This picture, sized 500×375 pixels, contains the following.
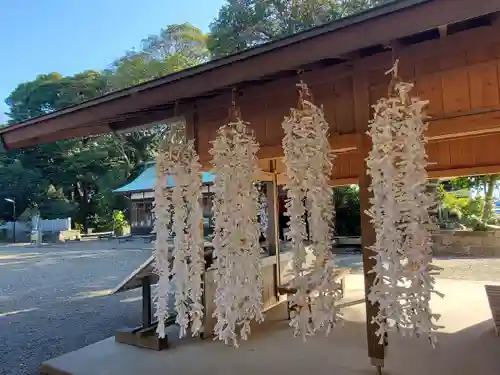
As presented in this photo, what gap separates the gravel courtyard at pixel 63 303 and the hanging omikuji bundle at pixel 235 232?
6.55 feet

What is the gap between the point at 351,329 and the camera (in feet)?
12.0

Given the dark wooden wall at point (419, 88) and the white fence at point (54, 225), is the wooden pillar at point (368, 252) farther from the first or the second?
the white fence at point (54, 225)

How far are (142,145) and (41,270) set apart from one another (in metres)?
14.1

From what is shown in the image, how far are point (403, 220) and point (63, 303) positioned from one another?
567cm

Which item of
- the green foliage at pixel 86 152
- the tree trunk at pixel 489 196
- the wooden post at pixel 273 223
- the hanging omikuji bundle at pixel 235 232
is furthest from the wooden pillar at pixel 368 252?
the green foliage at pixel 86 152

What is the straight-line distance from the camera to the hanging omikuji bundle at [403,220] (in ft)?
5.97

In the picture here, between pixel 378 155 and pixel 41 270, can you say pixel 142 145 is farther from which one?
pixel 378 155

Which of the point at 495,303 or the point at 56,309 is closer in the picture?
the point at 495,303

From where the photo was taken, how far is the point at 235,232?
93.0 inches

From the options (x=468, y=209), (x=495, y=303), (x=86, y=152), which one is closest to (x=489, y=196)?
(x=468, y=209)

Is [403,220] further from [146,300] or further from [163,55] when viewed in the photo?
[163,55]

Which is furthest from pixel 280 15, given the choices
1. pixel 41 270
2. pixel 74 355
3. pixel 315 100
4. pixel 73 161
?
pixel 73 161

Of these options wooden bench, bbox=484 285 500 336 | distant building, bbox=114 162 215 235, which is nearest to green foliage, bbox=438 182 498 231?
wooden bench, bbox=484 285 500 336

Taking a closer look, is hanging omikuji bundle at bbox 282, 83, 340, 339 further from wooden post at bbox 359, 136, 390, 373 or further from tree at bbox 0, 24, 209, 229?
tree at bbox 0, 24, 209, 229
